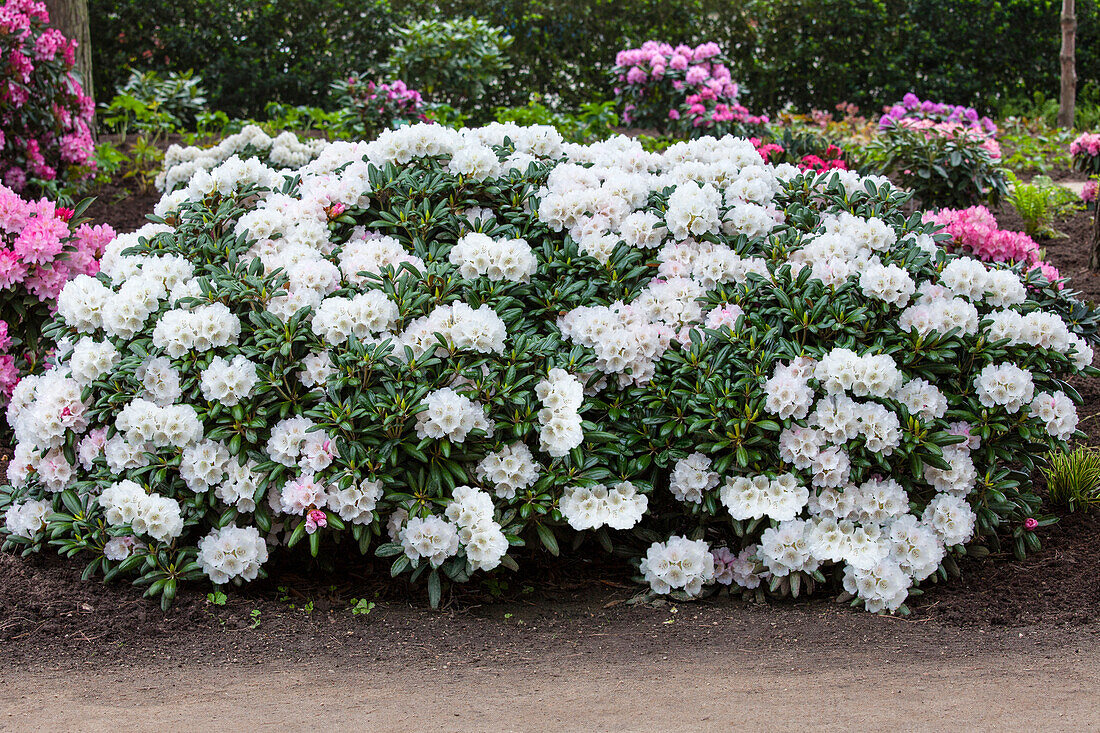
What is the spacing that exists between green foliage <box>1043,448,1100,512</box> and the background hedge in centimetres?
787

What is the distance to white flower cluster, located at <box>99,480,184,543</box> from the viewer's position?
9.46 ft

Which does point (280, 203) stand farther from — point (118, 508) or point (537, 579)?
point (537, 579)

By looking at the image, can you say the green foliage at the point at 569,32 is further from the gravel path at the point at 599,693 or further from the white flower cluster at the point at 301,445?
the gravel path at the point at 599,693

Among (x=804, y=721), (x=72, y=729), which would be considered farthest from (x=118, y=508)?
(x=804, y=721)

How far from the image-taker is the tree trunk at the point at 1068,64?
827 cm

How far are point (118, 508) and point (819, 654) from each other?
2.14 m

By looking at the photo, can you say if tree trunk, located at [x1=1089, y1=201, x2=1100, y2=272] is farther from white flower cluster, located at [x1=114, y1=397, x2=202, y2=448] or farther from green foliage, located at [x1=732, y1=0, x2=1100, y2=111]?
green foliage, located at [x1=732, y1=0, x2=1100, y2=111]

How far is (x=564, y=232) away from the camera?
3.44m

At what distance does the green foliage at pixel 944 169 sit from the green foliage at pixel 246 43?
6037 millimetres

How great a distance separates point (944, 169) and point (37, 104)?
5.40m

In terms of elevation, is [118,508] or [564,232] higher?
[564,232]

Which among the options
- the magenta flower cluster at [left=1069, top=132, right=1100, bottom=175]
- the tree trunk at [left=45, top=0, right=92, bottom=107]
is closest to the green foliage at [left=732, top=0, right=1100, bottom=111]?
the magenta flower cluster at [left=1069, top=132, right=1100, bottom=175]

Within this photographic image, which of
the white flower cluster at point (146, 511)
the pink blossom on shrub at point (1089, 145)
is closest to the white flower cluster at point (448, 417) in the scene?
the white flower cluster at point (146, 511)

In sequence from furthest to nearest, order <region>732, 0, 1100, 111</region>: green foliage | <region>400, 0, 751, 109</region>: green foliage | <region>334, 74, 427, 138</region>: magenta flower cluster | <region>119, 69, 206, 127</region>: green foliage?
1. <region>732, 0, 1100, 111</region>: green foliage
2. <region>400, 0, 751, 109</region>: green foliage
3. <region>119, 69, 206, 127</region>: green foliage
4. <region>334, 74, 427, 138</region>: magenta flower cluster
